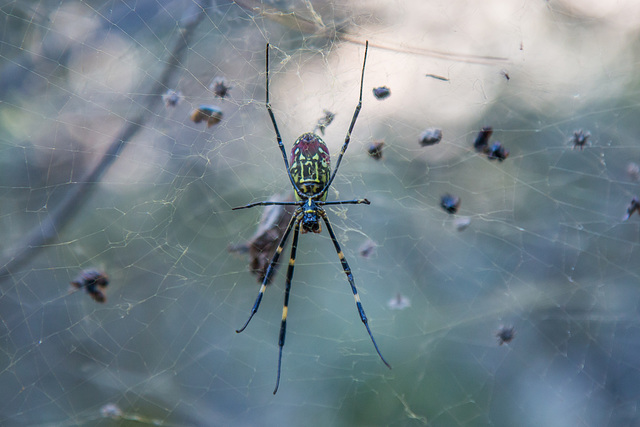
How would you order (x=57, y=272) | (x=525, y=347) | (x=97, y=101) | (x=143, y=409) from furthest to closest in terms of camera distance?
1. (x=525, y=347)
2. (x=143, y=409)
3. (x=57, y=272)
4. (x=97, y=101)

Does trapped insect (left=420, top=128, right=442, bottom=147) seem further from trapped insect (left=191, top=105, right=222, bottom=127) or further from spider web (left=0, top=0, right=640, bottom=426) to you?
trapped insect (left=191, top=105, right=222, bottom=127)

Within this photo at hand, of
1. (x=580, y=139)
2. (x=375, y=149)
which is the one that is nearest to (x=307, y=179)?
(x=375, y=149)

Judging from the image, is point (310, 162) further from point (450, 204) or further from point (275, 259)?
point (450, 204)

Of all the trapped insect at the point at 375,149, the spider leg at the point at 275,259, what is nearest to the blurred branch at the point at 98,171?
the spider leg at the point at 275,259

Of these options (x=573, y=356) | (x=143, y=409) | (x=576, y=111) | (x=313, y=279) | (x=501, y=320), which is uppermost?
(x=576, y=111)

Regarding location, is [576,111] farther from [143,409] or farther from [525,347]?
[143,409]

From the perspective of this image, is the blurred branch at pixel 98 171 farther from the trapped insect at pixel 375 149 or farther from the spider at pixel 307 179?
the trapped insect at pixel 375 149

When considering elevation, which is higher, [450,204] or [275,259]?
[450,204]

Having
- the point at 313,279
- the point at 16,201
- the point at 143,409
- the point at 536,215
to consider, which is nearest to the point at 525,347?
the point at 536,215
